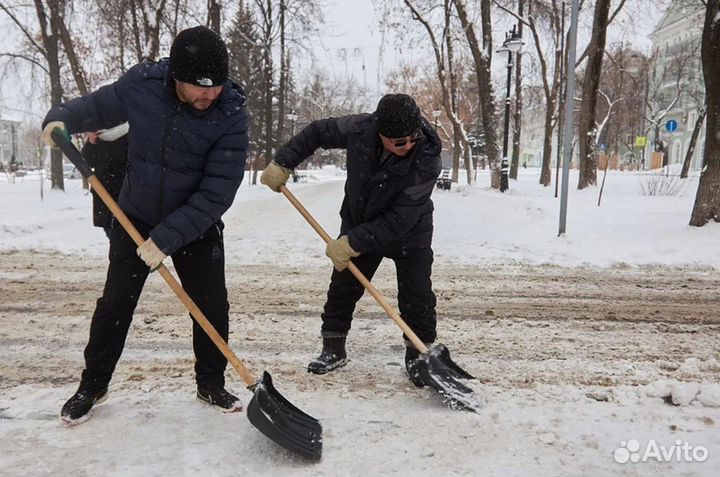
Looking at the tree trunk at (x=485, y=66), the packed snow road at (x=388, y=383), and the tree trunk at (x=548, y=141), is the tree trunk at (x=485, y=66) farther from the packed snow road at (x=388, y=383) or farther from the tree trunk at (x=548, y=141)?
the packed snow road at (x=388, y=383)

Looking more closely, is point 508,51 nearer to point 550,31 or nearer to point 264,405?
point 550,31

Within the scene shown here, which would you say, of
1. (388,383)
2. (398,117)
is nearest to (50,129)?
(398,117)

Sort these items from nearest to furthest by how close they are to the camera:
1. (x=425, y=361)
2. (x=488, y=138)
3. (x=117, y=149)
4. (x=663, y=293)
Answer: (x=425, y=361) < (x=117, y=149) < (x=663, y=293) < (x=488, y=138)

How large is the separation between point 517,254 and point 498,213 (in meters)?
3.02

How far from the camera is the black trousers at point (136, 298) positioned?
255 cm

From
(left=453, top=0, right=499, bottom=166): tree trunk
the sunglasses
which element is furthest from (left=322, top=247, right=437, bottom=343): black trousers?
(left=453, top=0, right=499, bottom=166): tree trunk

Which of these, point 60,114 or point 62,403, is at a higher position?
point 60,114

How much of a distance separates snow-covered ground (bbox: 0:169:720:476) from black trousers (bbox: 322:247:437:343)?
298 millimetres

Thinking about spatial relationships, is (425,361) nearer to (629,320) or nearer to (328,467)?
(328,467)

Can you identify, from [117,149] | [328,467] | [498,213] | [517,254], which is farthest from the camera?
[498,213]

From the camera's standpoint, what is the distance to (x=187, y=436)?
8.12 ft

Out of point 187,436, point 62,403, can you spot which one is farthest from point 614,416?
point 62,403

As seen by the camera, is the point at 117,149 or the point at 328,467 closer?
the point at 328,467

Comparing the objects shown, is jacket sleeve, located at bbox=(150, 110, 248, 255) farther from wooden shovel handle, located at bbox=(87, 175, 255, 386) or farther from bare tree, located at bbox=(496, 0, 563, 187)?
bare tree, located at bbox=(496, 0, 563, 187)
